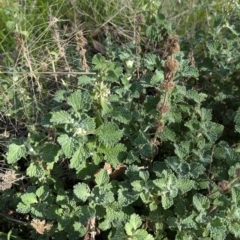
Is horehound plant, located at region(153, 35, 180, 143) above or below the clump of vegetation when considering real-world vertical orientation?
above

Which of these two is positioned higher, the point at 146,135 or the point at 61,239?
the point at 146,135

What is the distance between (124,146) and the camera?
5.33ft

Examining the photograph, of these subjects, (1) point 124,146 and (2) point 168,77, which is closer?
(2) point 168,77

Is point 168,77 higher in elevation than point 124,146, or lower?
higher

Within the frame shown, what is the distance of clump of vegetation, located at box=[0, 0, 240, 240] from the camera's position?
1.49m

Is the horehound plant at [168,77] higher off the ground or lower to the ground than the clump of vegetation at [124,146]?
higher

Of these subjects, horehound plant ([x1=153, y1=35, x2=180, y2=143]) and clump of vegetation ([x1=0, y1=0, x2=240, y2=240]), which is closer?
horehound plant ([x1=153, y1=35, x2=180, y2=143])

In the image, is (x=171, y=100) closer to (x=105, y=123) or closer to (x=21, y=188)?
(x=105, y=123)

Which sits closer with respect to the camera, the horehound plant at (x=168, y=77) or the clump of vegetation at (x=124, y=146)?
the horehound plant at (x=168, y=77)

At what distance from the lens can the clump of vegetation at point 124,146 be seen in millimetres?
1492

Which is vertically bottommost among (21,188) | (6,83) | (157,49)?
(21,188)

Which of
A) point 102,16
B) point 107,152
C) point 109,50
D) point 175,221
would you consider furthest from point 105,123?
point 102,16

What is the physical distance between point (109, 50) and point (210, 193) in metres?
0.80

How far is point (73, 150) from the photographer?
1.44 m
